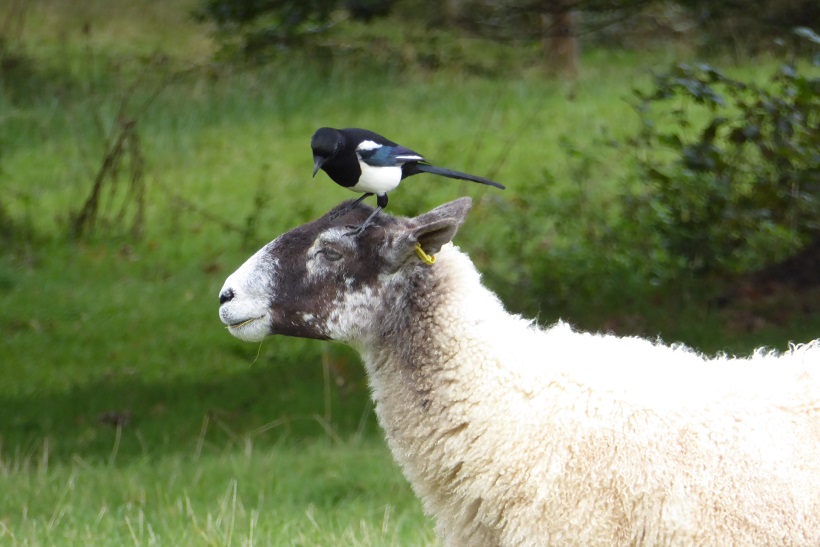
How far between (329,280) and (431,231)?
41 centimetres

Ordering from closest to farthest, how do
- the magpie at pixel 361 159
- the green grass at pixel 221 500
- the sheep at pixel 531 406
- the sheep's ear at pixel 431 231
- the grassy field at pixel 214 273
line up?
the sheep at pixel 531 406
the sheep's ear at pixel 431 231
the magpie at pixel 361 159
the green grass at pixel 221 500
the grassy field at pixel 214 273

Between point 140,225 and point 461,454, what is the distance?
26.2 feet

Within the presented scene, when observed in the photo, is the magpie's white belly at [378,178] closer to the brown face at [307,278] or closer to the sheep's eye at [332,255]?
the brown face at [307,278]

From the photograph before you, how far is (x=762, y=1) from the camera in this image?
7871 millimetres

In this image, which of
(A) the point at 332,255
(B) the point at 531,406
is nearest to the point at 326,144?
(A) the point at 332,255

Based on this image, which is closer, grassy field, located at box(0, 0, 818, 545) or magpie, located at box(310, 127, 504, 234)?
magpie, located at box(310, 127, 504, 234)

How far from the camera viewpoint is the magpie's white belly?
12.1 feet

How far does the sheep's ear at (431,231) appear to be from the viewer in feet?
11.4

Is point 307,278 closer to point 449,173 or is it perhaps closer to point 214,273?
point 449,173

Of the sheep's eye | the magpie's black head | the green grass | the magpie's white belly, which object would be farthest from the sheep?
the green grass

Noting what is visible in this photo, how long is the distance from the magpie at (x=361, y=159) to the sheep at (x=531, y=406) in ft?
0.39

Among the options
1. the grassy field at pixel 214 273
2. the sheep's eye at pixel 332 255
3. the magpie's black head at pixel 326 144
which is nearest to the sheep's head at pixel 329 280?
the sheep's eye at pixel 332 255

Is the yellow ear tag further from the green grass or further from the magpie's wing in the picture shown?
the green grass

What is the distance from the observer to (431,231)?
11.5 feet
